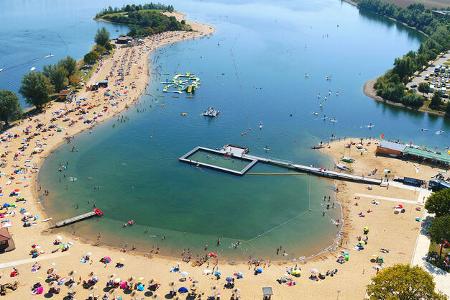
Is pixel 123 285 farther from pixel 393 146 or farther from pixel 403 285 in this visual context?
pixel 393 146

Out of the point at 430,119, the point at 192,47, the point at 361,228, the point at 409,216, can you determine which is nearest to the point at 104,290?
the point at 361,228

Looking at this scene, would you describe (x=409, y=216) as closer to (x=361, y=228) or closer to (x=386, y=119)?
(x=361, y=228)

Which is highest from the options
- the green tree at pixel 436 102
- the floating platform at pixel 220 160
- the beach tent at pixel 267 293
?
the green tree at pixel 436 102

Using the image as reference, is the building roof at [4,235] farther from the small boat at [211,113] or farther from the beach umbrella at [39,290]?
the small boat at [211,113]

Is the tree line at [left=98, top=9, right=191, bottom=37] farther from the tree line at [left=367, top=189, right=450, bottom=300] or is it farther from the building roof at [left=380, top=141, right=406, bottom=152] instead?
the tree line at [left=367, top=189, right=450, bottom=300]

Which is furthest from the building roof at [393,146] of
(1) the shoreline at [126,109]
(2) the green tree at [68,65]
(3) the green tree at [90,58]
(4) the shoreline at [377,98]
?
(3) the green tree at [90,58]

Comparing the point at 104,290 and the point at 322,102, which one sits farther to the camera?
the point at 322,102
